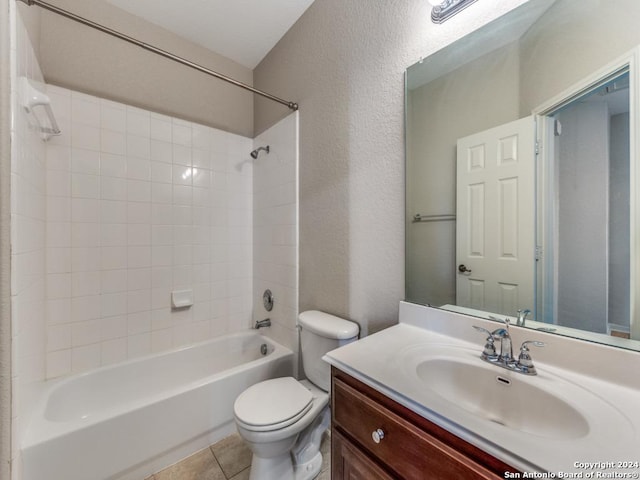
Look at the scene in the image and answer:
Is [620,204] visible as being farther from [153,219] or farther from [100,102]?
[100,102]

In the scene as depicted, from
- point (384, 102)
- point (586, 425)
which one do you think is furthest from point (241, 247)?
point (586, 425)

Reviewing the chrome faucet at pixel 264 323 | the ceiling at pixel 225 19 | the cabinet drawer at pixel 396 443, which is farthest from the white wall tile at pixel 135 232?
the cabinet drawer at pixel 396 443

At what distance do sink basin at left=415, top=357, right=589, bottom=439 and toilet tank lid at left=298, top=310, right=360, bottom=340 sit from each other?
518 millimetres

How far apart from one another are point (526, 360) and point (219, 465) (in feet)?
A: 5.11

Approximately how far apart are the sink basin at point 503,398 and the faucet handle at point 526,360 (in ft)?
0.09

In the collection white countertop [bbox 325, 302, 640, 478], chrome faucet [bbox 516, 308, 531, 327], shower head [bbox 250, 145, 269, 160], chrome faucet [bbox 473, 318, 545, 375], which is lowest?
white countertop [bbox 325, 302, 640, 478]

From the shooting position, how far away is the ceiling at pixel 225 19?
1.62 m

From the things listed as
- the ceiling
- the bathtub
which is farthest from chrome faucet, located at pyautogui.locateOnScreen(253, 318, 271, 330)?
the ceiling

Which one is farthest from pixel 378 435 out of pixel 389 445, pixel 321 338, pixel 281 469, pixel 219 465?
pixel 219 465

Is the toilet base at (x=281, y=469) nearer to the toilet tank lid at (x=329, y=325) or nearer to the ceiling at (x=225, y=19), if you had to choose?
the toilet tank lid at (x=329, y=325)

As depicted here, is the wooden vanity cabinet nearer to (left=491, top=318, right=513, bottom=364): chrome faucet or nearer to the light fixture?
(left=491, top=318, right=513, bottom=364): chrome faucet

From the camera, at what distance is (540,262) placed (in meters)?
0.85

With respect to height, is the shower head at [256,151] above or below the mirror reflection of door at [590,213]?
above

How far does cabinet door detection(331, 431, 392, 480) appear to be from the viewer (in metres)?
0.70
